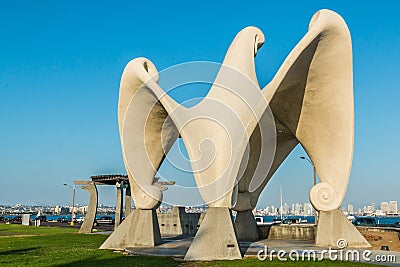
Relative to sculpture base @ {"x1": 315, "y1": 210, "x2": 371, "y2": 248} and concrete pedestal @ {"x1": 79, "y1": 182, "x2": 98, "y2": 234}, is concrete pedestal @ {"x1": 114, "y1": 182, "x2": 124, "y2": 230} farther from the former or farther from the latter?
sculpture base @ {"x1": 315, "y1": 210, "x2": 371, "y2": 248}

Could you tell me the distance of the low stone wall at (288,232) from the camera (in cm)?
2128

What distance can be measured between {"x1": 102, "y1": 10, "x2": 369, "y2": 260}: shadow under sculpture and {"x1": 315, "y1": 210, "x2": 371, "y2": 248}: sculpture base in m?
0.04

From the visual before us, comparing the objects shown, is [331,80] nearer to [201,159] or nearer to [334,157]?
[334,157]

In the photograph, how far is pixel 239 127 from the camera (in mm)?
15250

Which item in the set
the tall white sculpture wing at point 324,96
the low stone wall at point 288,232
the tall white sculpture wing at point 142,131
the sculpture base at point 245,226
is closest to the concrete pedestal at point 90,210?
the tall white sculpture wing at point 142,131

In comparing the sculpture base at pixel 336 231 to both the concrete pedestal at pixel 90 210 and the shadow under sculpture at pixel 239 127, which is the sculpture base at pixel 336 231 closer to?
the shadow under sculpture at pixel 239 127

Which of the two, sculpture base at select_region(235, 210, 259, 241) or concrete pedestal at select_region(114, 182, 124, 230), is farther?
concrete pedestal at select_region(114, 182, 124, 230)

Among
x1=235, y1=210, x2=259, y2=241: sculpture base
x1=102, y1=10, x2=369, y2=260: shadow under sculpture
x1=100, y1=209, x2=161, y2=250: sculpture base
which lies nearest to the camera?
x1=102, y1=10, x2=369, y2=260: shadow under sculpture

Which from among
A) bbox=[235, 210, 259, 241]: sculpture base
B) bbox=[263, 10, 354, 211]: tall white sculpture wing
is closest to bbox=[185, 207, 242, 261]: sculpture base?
bbox=[263, 10, 354, 211]: tall white sculpture wing

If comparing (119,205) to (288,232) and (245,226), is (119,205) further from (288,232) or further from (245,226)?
(288,232)

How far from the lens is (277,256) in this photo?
1388 cm

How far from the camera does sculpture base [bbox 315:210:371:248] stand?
16.7 meters

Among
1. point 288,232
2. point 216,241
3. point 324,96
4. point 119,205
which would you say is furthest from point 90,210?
point 324,96

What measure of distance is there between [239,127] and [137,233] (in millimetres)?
6290
